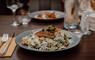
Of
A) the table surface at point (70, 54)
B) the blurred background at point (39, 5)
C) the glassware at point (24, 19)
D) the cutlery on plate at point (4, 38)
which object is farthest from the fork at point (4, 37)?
the blurred background at point (39, 5)

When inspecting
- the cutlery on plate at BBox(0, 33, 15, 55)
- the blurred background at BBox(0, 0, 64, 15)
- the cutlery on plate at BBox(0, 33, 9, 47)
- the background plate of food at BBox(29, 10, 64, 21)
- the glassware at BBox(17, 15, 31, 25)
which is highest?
the background plate of food at BBox(29, 10, 64, 21)

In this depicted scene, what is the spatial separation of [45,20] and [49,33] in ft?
1.36

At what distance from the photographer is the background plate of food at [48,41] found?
1.03 meters

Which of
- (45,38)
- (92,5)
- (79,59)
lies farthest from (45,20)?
(79,59)

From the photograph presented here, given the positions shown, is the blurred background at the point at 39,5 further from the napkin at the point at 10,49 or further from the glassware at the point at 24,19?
the napkin at the point at 10,49

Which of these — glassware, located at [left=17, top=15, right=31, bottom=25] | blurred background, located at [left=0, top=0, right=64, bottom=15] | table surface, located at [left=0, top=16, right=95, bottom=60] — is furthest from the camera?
blurred background, located at [left=0, top=0, right=64, bottom=15]

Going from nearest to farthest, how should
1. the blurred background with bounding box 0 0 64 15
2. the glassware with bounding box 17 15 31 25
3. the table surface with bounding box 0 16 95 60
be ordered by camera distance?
the table surface with bounding box 0 16 95 60, the glassware with bounding box 17 15 31 25, the blurred background with bounding box 0 0 64 15

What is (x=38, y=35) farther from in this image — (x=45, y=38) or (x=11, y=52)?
(x=11, y=52)

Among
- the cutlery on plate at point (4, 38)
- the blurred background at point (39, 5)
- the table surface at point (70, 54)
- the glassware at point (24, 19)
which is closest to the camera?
the table surface at point (70, 54)

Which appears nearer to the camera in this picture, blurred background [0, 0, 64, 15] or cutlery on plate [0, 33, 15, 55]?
cutlery on plate [0, 33, 15, 55]

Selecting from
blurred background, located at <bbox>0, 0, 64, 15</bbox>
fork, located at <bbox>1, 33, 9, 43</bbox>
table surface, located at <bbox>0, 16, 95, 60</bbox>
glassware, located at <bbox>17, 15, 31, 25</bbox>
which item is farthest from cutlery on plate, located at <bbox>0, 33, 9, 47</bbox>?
blurred background, located at <bbox>0, 0, 64, 15</bbox>

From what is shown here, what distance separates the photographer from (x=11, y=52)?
1.05m

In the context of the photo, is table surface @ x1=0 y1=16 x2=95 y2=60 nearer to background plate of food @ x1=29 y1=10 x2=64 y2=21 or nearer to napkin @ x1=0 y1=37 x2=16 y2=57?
napkin @ x1=0 y1=37 x2=16 y2=57

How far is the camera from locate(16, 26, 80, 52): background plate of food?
1.03m
